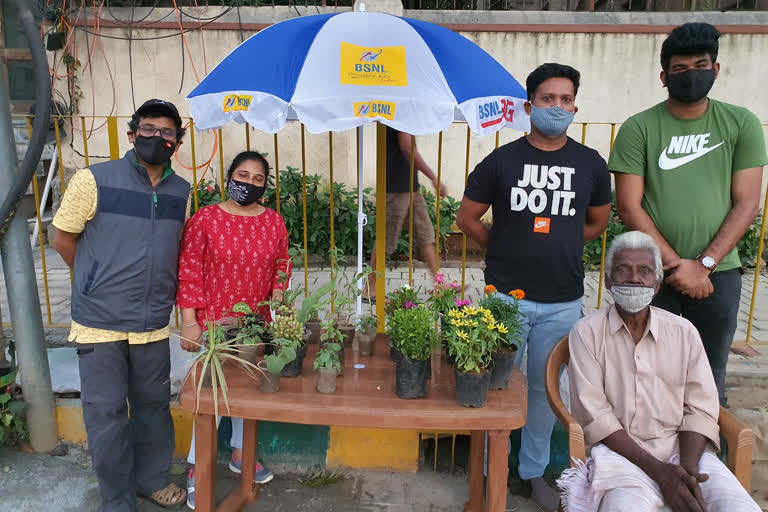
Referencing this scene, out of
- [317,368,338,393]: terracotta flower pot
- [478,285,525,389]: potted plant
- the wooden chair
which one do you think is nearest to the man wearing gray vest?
[317,368,338,393]: terracotta flower pot

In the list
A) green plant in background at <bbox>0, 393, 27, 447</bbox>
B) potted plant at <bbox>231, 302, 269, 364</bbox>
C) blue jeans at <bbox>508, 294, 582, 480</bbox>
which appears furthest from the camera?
green plant in background at <bbox>0, 393, 27, 447</bbox>

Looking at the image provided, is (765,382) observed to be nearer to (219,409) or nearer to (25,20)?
(219,409)

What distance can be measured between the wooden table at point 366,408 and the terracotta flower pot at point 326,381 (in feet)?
0.10

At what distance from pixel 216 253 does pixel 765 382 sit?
129 inches

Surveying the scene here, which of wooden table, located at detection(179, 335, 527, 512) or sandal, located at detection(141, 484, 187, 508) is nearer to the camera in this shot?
wooden table, located at detection(179, 335, 527, 512)

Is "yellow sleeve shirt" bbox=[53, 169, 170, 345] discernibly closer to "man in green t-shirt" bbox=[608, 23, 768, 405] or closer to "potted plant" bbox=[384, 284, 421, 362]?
"potted plant" bbox=[384, 284, 421, 362]

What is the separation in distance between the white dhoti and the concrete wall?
5612mm

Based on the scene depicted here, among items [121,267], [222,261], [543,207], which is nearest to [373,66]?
[543,207]

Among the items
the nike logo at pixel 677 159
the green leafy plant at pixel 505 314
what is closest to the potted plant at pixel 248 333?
the green leafy plant at pixel 505 314

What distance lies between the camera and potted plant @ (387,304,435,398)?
2.32 meters

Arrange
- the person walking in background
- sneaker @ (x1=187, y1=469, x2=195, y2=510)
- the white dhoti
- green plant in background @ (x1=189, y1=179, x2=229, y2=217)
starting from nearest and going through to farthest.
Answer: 1. the white dhoti
2. sneaker @ (x1=187, y1=469, x2=195, y2=510)
3. the person walking in background
4. green plant in background @ (x1=189, y1=179, x2=229, y2=217)

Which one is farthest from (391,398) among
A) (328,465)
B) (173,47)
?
(173,47)

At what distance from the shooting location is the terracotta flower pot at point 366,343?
2.75m

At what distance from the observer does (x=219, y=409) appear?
2.34 metres
